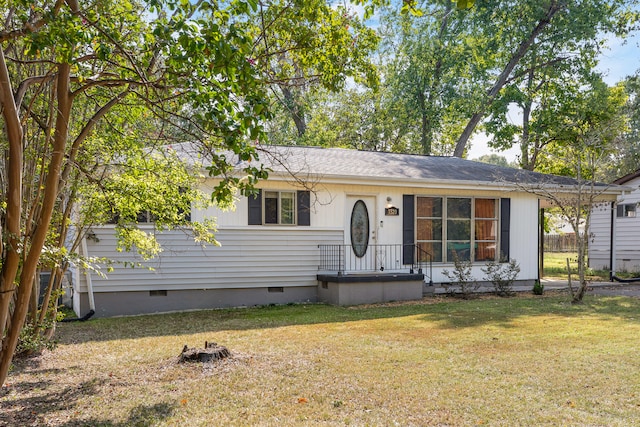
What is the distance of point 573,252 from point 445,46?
52.6ft

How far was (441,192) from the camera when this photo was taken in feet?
39.6

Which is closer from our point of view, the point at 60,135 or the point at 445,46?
the point at 60,135

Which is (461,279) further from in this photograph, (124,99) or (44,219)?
(44,219)

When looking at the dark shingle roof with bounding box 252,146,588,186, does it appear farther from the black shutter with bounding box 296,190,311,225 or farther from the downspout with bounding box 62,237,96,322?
the downspout with bounding box 62,237,96,322

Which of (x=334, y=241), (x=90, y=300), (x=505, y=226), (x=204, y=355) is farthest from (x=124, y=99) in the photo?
(x=505, y=226)

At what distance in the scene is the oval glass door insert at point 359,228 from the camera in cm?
1144

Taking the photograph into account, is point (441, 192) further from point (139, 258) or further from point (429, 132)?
point (429, 132)

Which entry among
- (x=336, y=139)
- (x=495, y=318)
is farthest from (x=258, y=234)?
(x=336, y=139)

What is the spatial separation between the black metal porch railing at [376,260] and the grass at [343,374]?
2624 millimetres

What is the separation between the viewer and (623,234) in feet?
60.7

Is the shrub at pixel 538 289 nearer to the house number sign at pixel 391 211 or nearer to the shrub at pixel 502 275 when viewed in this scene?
the shrub at pixel 502 275

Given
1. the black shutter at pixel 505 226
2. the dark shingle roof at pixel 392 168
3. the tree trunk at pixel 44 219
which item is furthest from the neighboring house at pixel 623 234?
the tree trunk at pixel 44 219

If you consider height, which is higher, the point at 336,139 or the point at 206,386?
the point at 336,139

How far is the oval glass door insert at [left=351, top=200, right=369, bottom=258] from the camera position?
1144 centimetres
